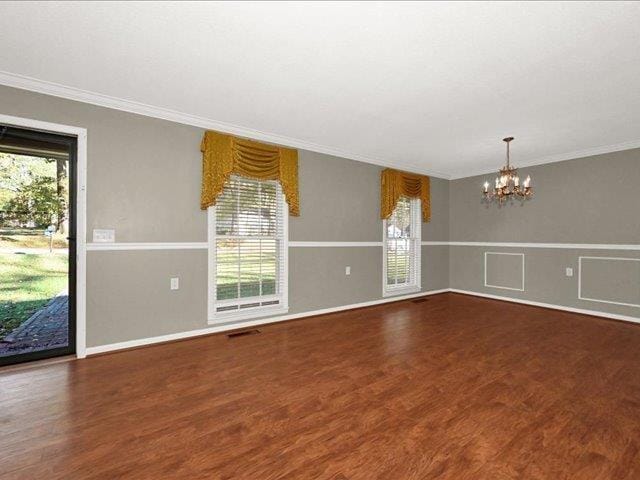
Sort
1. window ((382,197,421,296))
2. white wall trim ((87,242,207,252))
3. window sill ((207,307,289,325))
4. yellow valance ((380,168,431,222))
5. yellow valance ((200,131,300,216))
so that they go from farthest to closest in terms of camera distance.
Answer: window ((382,197,421,296)), yellow valance ((380,168,431,222)), window sill ((207,307,289,325)), yellow valance ((200,131,300,216)), white wall trim ((87,242,207,252))

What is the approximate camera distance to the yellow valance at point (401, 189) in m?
5.42

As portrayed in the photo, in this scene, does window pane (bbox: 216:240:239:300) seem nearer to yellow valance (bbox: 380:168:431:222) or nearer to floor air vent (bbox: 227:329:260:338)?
floor air vent (bbox: 227:329:260:338)

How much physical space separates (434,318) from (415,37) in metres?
3.68

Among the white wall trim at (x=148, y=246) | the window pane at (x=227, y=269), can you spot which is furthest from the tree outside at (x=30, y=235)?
the window pane at (x=227, y=269)

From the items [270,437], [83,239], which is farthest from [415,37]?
[83,239]

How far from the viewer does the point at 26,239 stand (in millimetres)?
2932

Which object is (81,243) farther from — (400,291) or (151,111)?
(400,291)

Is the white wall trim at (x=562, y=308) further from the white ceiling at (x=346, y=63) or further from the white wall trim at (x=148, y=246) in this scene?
the white wall trim at (x=148, y=246)

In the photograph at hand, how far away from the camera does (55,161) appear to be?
3.05 meters

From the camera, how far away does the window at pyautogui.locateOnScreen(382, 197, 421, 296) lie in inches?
222

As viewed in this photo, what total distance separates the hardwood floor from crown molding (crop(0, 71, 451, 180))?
8.36 ft

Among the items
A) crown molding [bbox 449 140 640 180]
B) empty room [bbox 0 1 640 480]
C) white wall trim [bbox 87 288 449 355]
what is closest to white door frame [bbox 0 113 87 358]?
empty room [bbox 0 1 640 480]

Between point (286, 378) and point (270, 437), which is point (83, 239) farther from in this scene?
point (270, 437)

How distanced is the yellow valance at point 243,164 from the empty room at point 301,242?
0.03 meters
